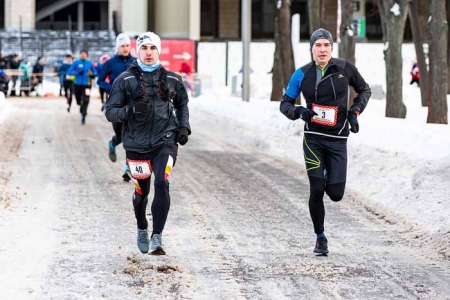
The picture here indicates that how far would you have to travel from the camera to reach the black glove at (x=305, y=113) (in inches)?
344

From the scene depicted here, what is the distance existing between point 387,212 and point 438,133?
6022 millimetres

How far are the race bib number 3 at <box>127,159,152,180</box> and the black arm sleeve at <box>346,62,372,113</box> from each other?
181 cm

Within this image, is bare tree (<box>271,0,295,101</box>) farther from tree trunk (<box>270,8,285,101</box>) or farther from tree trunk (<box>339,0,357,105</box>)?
tree trunk (<box>339,0,357,105</box>)

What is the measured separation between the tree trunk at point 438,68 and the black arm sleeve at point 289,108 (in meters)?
13.0

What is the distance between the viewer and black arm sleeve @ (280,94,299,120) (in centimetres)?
885

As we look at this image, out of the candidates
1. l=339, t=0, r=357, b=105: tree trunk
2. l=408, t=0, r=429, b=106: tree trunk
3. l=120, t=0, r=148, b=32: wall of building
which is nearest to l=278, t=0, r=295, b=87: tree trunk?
l=408, t=0, r=429, b=106: tree trunk

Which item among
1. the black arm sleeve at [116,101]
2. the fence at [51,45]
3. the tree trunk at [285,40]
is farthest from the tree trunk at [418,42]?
the fence at [51,45]

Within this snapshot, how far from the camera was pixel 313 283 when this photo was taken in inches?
301

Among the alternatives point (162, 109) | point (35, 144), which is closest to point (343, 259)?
point (162, 109)

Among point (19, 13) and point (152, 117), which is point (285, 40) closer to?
point (152, 117)

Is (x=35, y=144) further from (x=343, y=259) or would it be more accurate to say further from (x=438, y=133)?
(x=343, y=259)

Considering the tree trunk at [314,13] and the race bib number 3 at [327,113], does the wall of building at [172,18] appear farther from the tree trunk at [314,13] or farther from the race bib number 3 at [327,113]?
the race bib number 3 at [327,113]

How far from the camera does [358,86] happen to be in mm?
8984

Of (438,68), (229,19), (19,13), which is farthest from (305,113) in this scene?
(19,13)
